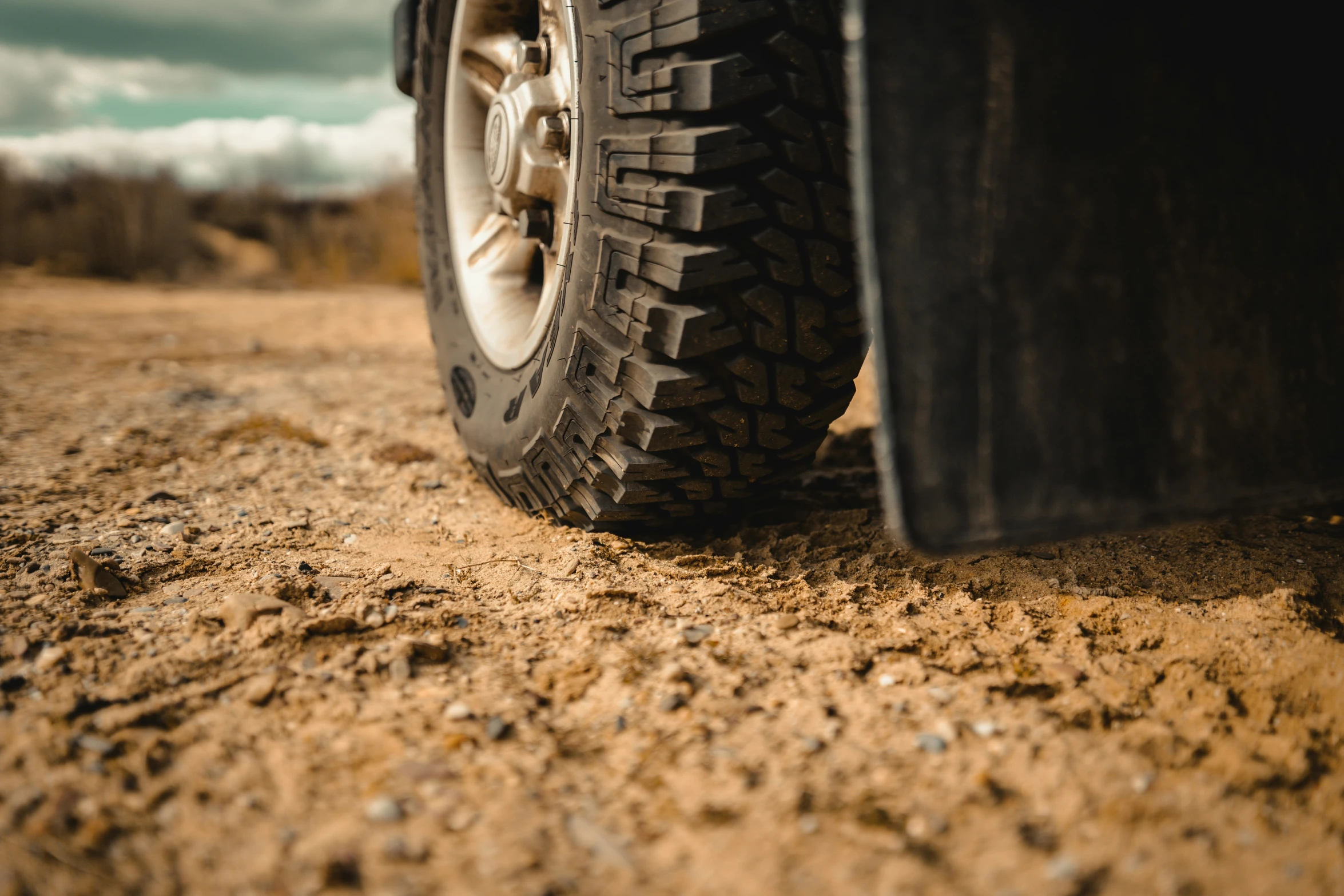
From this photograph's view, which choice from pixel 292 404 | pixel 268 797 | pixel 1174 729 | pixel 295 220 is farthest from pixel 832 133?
pixel 295 220

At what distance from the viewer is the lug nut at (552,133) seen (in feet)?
5.42

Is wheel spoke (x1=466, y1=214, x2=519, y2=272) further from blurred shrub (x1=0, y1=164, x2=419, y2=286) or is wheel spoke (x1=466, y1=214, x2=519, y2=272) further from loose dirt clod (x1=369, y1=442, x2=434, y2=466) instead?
blurred shrub (x1=0, y1=164, x2=419, y2=286)

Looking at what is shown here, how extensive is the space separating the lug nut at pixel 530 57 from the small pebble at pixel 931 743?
1509mm

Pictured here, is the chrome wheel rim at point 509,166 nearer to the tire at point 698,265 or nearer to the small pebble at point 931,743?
the tire at point 698,265

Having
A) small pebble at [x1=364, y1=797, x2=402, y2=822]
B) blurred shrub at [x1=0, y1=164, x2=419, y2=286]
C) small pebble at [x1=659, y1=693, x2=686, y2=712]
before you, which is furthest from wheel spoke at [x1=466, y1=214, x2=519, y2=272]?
blurred shrub at [x1=0, y1=164, x2=419, y2=286]

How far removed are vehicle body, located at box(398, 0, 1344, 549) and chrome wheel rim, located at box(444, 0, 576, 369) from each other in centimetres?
30

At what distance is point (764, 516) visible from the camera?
166 centimetres

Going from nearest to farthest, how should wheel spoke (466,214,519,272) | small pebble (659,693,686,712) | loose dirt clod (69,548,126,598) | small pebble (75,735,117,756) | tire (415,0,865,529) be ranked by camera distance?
small pebble (75,735,117,756), small pebble (659,693,686,712), tire (415,0,865,529), loose dirt clod (69,548,126,598), wheel spoke (466,214,519,272)

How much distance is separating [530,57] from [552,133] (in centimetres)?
23

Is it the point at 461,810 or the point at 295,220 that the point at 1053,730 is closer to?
the point at 461,810

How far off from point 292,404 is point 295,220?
11357 millimetres

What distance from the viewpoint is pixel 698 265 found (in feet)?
3.83

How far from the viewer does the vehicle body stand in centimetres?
85

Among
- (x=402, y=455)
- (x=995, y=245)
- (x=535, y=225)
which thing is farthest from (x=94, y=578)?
(x=995, y=245)
